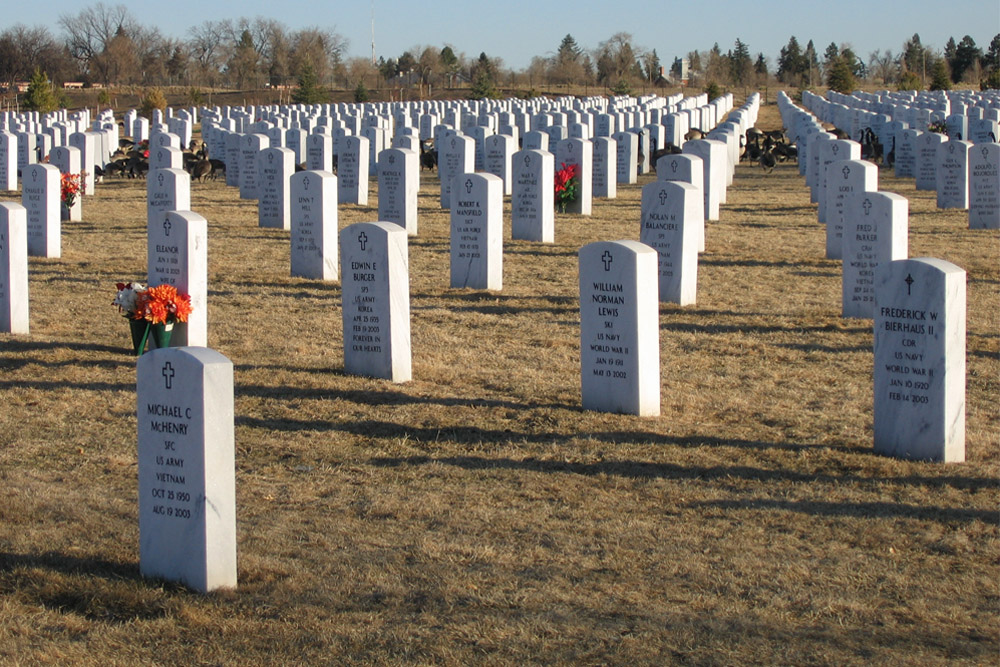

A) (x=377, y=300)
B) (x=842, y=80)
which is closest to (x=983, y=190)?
(x=377, y=300)

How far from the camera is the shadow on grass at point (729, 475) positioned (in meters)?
6.32

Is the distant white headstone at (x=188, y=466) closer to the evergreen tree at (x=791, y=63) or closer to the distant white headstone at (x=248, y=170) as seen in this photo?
the distant white headstone at (x=248, y=170)

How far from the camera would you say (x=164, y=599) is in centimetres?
504

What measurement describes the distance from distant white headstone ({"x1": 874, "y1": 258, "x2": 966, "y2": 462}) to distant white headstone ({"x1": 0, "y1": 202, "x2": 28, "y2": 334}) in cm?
716

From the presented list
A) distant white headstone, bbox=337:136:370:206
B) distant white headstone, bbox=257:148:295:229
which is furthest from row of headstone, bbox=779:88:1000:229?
distant white headstone, bbox=257:148:295:229

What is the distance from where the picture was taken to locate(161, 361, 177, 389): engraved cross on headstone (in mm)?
5125

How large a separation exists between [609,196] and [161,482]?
19503 millimetres

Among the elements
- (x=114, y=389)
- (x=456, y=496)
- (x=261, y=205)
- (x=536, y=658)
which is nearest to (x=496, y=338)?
(x=114, y=389)

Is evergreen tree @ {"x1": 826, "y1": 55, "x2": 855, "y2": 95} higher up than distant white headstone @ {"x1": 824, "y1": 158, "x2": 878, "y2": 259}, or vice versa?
evergreen tree @ {"x1": 826, "y1": 55, "x2": 855, "y2": 95}

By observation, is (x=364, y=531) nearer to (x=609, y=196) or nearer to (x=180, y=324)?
(x=180, y=324)

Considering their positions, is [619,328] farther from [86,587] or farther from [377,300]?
[86,587]

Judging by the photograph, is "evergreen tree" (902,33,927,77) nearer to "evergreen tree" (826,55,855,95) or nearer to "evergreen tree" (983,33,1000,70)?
"evergreen tree" (983,33,1000,70)

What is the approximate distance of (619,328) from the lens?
26.8ft

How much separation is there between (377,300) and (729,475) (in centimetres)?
334
